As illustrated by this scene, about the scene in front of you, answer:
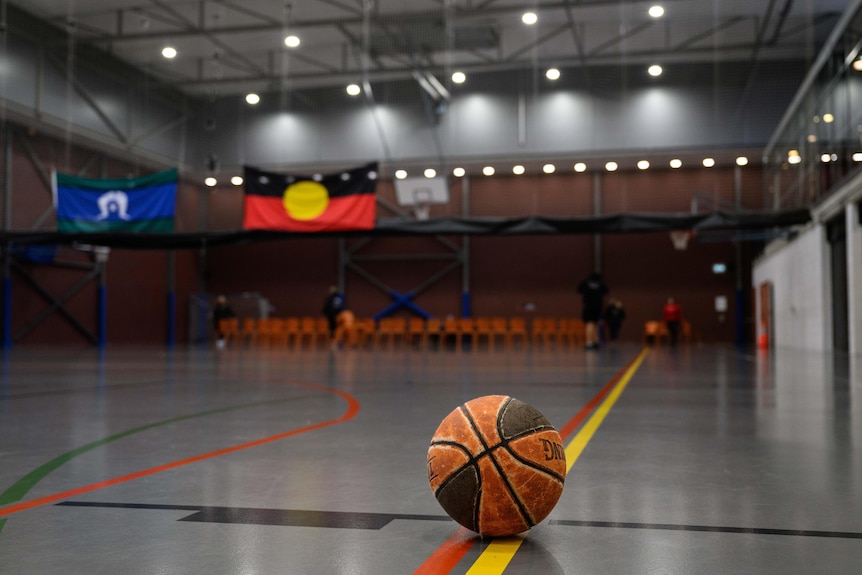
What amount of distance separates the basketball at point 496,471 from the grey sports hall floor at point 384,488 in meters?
0.11

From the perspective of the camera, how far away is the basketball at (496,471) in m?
2.93

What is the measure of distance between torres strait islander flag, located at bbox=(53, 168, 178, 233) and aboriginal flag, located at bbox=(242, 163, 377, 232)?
95.7 inches

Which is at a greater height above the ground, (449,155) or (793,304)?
(449,155)

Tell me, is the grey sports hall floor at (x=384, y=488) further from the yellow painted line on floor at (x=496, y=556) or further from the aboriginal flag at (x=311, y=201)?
the aboriginal flag at (x=311, y=201)

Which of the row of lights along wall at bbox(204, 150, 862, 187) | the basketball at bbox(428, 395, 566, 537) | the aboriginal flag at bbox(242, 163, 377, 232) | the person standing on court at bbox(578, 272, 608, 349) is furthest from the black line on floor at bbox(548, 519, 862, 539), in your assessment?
the row of lights along wall at bbox(204, 150, 862, 187)

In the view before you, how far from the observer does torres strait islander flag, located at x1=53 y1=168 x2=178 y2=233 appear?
23.4m

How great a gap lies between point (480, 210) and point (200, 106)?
40.2 feet

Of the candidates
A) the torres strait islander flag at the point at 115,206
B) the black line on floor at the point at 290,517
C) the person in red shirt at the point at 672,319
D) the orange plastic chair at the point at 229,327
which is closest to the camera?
the black line on floor at the point at 290,517

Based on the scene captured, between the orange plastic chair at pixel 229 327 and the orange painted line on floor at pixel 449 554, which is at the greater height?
the orange plastic chair at pixel 229 327

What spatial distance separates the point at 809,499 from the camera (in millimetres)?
3668

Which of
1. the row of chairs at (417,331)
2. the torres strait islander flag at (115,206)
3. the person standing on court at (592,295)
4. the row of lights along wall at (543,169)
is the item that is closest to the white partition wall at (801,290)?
the row of lights along wall at (543,169)

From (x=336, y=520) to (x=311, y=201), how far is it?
20.1 metres

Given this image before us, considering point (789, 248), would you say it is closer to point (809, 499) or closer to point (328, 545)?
point (809, 499)

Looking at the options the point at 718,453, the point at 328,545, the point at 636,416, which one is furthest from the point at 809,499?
the point at 636,416
